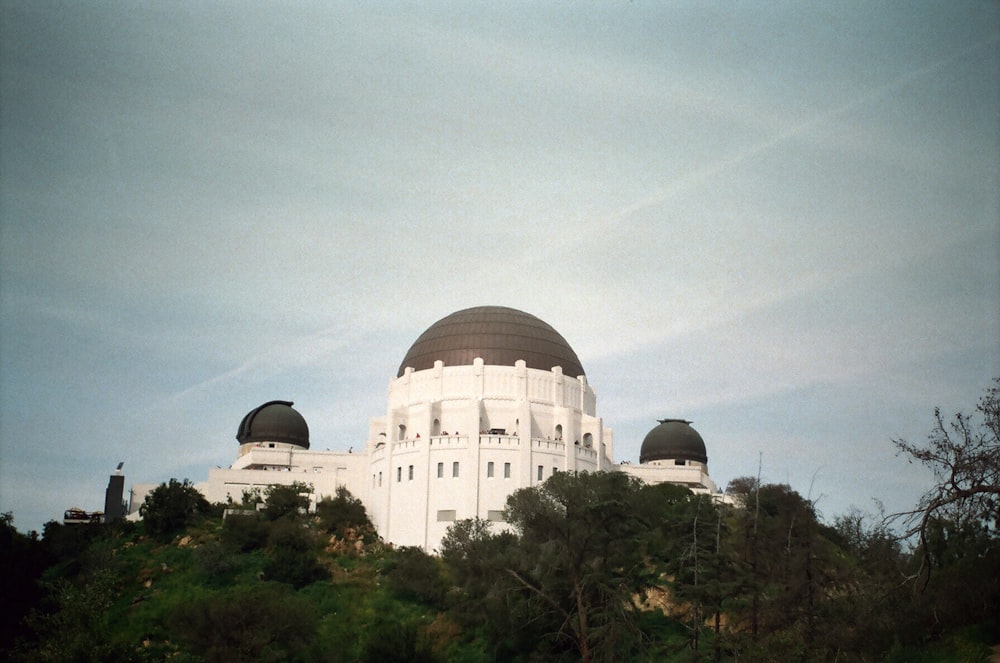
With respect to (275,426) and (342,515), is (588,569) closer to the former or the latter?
(342,515)

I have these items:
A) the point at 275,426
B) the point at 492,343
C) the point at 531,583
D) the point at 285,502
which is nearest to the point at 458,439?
the point at 492,343

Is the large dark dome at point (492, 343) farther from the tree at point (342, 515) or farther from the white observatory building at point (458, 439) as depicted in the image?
the tree at point (342, 515)

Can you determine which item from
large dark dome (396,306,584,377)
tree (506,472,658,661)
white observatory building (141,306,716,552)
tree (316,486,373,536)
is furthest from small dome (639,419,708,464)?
tree (506,472,658,661)

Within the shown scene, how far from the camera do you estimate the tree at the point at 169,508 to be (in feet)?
216

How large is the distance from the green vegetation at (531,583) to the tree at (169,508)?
4.4 inches

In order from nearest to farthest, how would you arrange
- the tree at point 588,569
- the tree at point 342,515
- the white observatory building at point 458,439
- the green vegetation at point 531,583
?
the green vegetation at point 531,583
the tree at point 588,569
the white observatory building at point 458,439
the tree at point 342,515

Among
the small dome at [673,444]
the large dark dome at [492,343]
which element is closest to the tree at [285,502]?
the large dark dome at [492,343]

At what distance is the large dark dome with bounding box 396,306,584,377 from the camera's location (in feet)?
236

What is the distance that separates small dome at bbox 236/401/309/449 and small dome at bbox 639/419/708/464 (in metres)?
25.9

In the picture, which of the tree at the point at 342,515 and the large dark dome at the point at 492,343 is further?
the large dark dome at the point at 492,343

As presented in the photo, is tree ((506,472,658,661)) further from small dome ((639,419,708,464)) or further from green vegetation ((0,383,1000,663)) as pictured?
small dome ((639,419,708,464))

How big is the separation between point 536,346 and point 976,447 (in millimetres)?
46519

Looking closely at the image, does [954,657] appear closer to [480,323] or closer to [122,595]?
[122,595]

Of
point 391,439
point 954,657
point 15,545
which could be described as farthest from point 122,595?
point 954,657
